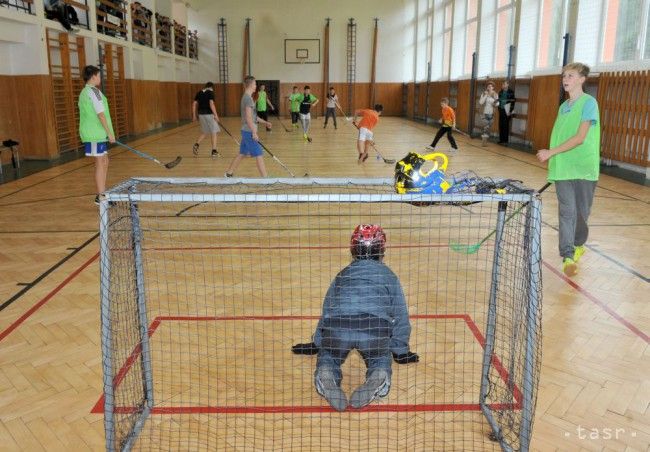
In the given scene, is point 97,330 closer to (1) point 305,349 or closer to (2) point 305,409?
(1) point 305,349

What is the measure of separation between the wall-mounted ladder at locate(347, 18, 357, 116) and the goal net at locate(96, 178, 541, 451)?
27705mm

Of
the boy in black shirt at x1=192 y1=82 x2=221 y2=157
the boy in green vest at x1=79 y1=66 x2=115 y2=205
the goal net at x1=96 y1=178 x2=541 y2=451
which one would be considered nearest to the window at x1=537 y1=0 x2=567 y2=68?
→ the boy in black shirt at x1=192 y1=82 x2=221 y2=157

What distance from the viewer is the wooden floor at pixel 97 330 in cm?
293

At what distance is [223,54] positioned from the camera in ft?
104

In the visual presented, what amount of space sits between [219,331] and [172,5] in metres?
26.5

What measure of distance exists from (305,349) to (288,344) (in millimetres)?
213

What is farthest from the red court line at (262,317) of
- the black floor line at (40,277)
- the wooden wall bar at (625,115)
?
the wooden wall bar at (625,115)

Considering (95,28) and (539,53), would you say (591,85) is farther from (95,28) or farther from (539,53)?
(95,28)

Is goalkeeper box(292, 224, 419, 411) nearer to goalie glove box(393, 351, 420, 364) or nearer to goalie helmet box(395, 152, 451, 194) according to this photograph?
goalie glove box(393, 351, 420, 364)

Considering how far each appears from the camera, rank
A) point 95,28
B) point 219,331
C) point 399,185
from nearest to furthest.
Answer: point 399,185, point 219,331, point 95,28

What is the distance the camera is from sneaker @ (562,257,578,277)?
16.7 ft

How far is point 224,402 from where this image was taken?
10.4ft

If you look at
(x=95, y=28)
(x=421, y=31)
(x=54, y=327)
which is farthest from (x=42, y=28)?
(x=421, y=31)

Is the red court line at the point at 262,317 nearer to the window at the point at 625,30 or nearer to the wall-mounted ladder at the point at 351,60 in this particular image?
the window at the point at 625,30
